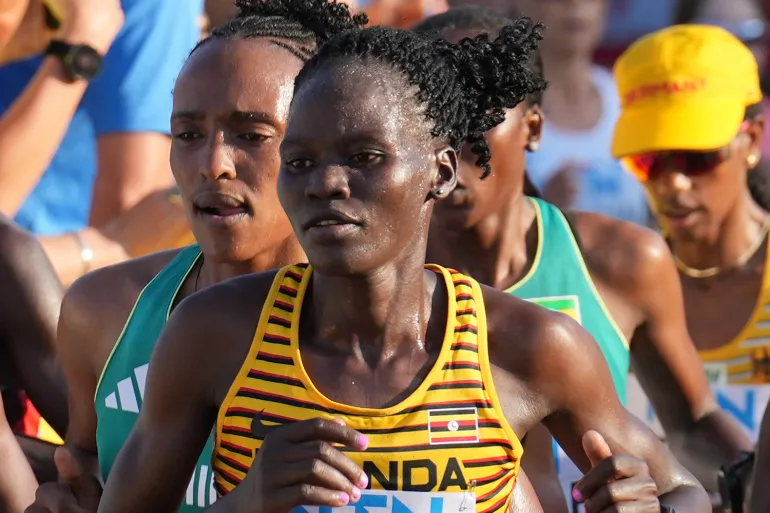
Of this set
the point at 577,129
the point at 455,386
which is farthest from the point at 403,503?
the point at 577,129

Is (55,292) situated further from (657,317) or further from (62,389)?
(657,317)

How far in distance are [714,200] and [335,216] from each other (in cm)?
337

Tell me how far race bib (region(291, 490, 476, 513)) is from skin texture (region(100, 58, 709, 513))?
16 centimetres

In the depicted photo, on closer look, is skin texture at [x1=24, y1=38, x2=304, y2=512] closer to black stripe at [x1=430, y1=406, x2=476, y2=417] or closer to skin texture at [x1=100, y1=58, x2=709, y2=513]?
skin texture at [x1=100, y1=58, x2=709, y2=513]

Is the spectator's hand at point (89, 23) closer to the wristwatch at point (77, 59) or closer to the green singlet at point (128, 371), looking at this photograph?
the wristwatch at point (77, 59)

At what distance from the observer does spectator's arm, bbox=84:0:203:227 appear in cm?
577

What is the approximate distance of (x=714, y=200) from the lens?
18.8ft

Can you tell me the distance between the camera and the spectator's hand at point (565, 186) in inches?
316

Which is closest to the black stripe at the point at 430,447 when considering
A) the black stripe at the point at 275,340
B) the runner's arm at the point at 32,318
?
the black stripe at the point at 275,340

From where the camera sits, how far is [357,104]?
8.80 ft

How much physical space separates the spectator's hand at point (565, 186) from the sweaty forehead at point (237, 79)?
15.4 feet

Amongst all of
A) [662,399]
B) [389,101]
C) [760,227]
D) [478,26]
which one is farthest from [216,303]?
[760,227]

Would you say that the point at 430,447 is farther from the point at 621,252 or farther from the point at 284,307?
the point at 621,252

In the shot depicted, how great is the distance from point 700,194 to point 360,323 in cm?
317
